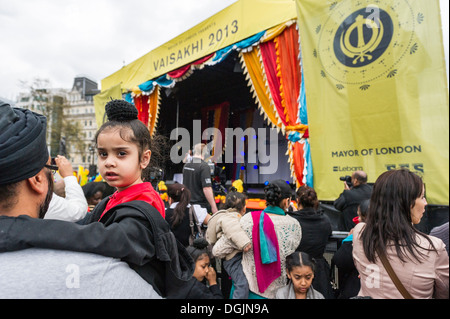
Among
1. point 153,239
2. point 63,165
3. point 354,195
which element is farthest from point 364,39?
point 153,239

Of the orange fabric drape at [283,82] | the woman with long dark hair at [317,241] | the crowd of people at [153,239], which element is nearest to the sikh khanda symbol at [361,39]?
the orange fabric drape at [283,82]

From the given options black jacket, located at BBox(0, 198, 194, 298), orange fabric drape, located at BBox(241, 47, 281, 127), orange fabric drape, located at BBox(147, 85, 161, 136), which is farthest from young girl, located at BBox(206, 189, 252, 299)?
orange fabric drape, located at BBox(147, 85, 161, 136)

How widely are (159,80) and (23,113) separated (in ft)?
24.6

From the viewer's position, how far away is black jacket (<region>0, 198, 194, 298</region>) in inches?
30.0

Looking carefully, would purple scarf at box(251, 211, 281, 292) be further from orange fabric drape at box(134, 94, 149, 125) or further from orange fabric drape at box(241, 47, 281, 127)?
orange fabric drape at box(134, 94, 149, 125)

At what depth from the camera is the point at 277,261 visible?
98.0 inches

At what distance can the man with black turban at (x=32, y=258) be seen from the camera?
73cm

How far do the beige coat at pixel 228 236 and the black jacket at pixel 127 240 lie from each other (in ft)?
5.01

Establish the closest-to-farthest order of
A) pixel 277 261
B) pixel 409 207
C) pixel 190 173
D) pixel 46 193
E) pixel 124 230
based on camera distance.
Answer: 1. pixel 124 230
2. pixel 46 193
3. pixel 409 207
4. pixel 277 261
5. pixel 190 173

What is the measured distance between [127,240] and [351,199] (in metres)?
3.65

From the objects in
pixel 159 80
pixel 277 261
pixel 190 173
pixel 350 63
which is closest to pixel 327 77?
pixel 350 63

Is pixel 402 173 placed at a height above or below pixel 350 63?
below

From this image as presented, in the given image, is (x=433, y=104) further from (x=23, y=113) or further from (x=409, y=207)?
(x=23, y=113)

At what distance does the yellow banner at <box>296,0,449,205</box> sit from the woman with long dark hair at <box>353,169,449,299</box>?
2.12 meters
